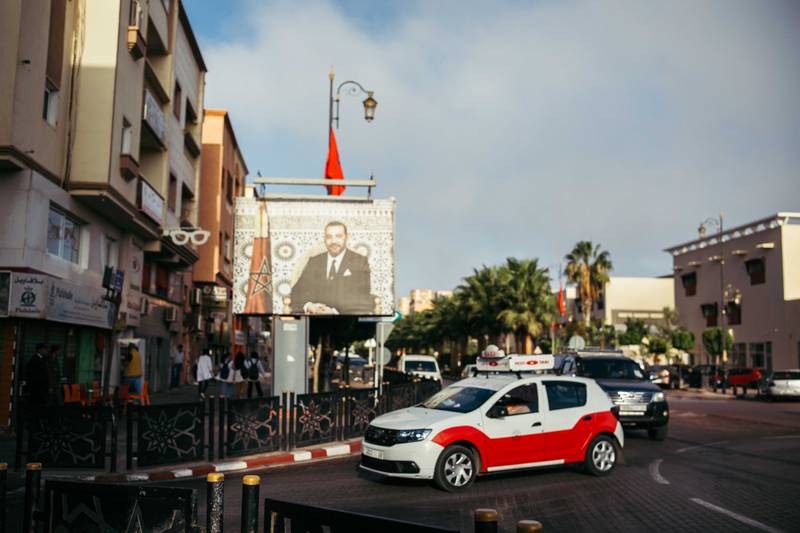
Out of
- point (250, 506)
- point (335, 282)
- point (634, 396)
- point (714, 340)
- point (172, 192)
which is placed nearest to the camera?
point (250, 506)

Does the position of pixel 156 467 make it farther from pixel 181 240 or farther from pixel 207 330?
pixel 207 330

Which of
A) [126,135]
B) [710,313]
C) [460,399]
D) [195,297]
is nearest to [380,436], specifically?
A: [460,399]

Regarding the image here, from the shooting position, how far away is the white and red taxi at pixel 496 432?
33.1ft

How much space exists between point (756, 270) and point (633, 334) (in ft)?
51.8

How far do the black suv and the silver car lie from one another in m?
20.9

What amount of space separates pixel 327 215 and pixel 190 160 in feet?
58.0

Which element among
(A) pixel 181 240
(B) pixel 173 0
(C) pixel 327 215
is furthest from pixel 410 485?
(B) pixel 173 0

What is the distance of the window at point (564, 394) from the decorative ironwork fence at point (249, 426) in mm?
4966

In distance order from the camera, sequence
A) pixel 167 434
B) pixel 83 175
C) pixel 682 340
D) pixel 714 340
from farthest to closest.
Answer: pixel 682 340
pixel 714 340
pixel 83 175
pixel 167 434

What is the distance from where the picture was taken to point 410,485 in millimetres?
10625

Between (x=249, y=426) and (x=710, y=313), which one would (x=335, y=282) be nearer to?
(x=249, y=426)

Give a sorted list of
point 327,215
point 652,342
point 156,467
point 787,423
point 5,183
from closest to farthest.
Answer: point 156,467, point 5,183, point 327,215, point 787,423, point 652,342

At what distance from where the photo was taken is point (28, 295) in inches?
650

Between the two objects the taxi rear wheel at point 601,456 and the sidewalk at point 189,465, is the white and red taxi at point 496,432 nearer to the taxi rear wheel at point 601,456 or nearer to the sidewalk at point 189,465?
the taxi rear wheel at point 601,456
